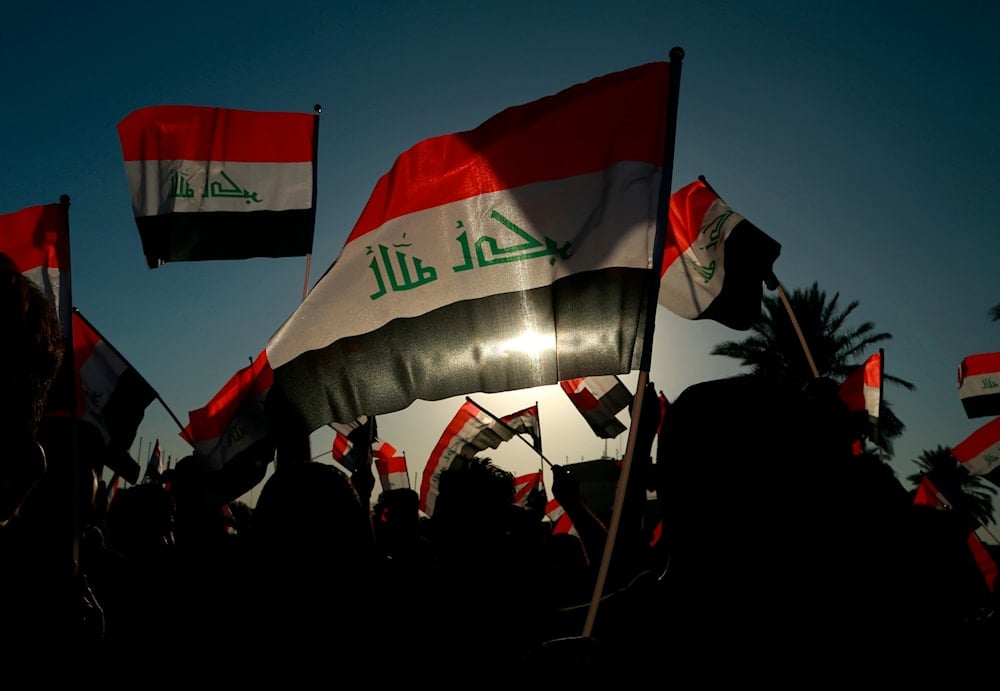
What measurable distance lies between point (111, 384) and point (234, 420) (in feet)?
5.22

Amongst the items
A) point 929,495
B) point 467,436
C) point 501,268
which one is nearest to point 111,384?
point 501,268

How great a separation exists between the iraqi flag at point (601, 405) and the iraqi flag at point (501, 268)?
5.78 meters

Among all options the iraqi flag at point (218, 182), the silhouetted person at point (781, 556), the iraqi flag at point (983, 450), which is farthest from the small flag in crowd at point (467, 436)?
the silhouetted person at point (781, 556)

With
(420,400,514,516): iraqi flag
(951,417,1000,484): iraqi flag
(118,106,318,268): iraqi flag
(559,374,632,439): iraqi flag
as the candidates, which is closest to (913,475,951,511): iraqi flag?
(951,417,1000,484): iraqi flag

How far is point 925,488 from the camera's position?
767cm

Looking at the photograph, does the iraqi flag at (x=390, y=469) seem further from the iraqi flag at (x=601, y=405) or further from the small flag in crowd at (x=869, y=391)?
the small flag in crowd at (x=869, y=391)

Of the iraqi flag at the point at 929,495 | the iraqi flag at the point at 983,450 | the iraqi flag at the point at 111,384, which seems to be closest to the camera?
the iraqi flag at the point at 111,384

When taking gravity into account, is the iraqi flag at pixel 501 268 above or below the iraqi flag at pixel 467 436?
above

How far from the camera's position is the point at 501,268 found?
337 centimetres

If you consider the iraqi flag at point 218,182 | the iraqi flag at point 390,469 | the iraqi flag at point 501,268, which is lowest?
the iraqi flag at point 390,469

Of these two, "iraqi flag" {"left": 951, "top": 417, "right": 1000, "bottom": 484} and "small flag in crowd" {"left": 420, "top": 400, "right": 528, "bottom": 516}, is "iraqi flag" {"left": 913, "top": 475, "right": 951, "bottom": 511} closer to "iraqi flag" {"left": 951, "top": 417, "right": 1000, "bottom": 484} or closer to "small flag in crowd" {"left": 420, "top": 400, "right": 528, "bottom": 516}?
"iraqi flag" {"left": 951, "top": 417, "right": 1000, "bottom": 484}

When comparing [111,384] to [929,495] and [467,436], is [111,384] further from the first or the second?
[929,495]

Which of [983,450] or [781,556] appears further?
[983,450]

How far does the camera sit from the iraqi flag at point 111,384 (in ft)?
19.2
